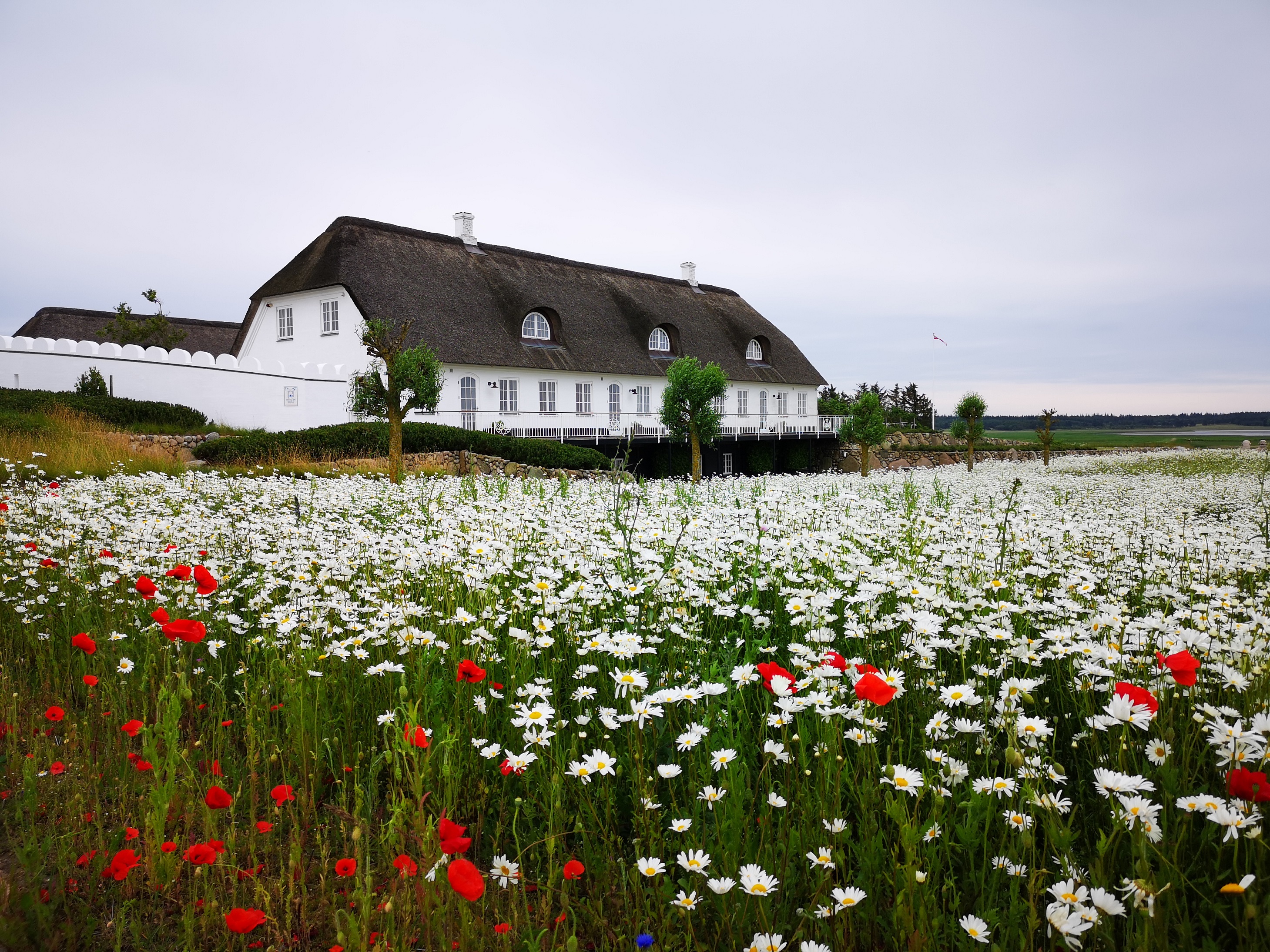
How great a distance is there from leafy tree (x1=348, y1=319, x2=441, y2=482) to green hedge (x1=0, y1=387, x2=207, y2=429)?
7196 mm

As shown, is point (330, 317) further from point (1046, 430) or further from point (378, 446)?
point (1046, 430)

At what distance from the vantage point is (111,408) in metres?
18.2

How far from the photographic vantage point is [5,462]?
853 cm

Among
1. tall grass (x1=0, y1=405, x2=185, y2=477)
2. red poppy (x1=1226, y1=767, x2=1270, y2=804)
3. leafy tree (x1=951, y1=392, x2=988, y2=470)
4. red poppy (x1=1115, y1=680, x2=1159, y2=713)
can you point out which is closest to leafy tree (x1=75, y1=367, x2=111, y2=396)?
tall grass (x1=0, y1=405, x2=185, y2=477)

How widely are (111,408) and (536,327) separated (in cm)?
1376

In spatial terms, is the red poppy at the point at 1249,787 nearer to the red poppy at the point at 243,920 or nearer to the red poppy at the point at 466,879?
the red poppy at the point at 466,879

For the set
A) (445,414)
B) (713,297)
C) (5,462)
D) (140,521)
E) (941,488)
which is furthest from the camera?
(713,297)

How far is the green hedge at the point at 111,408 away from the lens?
16734mm

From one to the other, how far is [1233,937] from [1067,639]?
1215mm

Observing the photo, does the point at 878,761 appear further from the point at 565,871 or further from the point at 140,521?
the point at 140,521

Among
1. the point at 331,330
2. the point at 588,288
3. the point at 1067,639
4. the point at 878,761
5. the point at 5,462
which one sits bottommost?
the point at 878,761

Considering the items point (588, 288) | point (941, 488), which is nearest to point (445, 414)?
point (588, 288)

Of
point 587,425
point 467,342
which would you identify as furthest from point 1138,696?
point 587,425

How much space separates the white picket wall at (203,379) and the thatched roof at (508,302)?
302 cm
